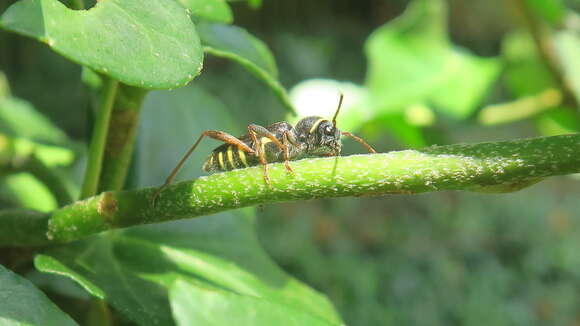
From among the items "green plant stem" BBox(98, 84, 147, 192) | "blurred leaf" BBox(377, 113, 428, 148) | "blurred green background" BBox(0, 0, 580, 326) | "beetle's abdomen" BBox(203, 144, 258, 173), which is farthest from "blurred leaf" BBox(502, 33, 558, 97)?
"green plant stem" BBox(98, 84, 147, 192)

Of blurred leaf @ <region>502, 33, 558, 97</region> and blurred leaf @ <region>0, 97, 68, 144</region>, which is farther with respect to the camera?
blurred leaf @ <region>502, 33, 558, 97</region>

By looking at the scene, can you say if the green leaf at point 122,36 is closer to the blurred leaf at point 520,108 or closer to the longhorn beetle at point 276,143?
the longhorn beetle at point 276,143

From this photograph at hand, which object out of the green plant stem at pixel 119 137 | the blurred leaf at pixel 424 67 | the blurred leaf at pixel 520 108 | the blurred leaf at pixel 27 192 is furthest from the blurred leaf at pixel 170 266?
the blurred leaf at pixel 520 108

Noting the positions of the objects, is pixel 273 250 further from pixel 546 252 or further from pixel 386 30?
pixel 386 30

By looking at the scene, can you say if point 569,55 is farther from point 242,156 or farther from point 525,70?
point 242,156

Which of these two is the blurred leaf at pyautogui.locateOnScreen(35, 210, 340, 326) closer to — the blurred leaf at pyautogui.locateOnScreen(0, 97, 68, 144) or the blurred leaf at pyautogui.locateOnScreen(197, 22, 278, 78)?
the blurred leaf at pyautogui.locateOnScreen(197, 22, 278, 78)
